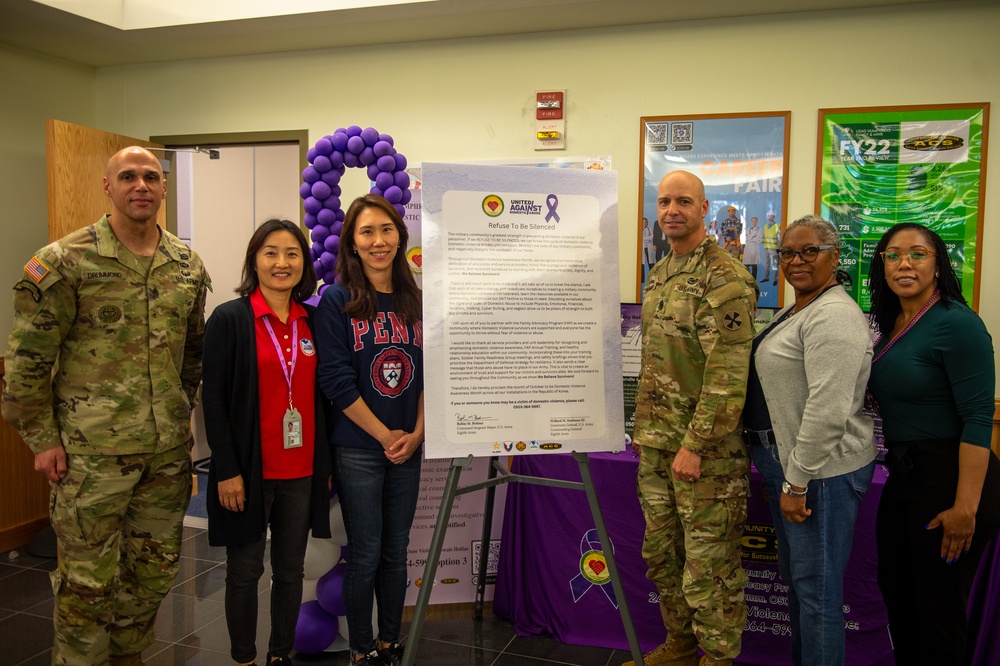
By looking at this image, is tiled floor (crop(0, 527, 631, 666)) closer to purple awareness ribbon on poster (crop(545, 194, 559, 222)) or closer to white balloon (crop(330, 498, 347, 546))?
white balloon (crop(330, 498, 347, 546))

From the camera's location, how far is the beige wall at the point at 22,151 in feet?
13.0

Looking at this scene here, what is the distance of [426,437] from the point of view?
2219 millimetres

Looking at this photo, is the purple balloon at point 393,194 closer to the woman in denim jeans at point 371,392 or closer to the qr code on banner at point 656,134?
the woman in denim jeans at point 371,392

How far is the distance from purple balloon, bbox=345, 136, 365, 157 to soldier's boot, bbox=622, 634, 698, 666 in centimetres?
239

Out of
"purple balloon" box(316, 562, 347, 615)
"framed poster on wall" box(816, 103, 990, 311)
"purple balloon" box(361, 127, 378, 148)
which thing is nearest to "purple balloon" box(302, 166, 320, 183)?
"purple balloon" box(361, 127, 378, 148)

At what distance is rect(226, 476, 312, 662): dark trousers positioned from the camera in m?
2.25

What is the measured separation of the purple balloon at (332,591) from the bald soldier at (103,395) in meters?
0.64

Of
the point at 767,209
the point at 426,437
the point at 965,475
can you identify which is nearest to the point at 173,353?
the point at 426,437

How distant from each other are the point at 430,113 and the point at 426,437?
7.97 feet

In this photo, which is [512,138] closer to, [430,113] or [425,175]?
[430,113]

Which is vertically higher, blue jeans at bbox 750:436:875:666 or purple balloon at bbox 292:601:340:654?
blue jeans at bbox 750:436:875:666

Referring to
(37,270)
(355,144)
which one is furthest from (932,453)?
(37,270)

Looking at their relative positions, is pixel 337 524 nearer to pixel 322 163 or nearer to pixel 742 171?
pixel 322 163

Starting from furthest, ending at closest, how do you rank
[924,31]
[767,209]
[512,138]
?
[512,138]
[767,209]
[924,31]
